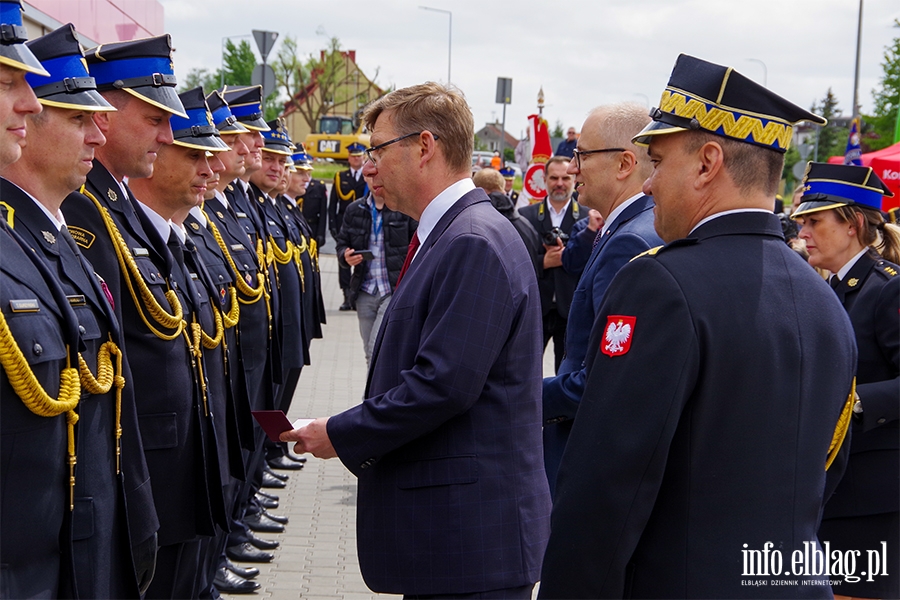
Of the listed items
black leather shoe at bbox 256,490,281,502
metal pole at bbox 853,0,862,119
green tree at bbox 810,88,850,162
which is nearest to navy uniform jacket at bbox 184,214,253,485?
black leather shoe at bbox 256,490,281,502

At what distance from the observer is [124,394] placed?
123 inches

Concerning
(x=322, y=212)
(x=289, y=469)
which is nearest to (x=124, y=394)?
(x=289, y=469)

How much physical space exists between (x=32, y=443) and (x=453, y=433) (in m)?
1.17

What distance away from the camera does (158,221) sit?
14.2ft

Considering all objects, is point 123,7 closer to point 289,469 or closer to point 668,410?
point 289,469

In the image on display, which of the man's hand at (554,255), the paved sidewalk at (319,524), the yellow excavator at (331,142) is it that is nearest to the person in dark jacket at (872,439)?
the paved sidewalk at (319,524)

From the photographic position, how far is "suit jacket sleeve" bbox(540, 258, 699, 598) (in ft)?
7.00

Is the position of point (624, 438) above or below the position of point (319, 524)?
above

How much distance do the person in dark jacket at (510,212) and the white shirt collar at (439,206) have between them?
16.1 feet

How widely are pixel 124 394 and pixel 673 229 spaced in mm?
1795

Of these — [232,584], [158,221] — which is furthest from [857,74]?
[158,221]

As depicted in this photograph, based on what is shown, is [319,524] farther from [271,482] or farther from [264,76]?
[264,76]

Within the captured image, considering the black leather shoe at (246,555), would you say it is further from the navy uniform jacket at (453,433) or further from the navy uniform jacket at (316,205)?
the navy uniform jacket at (316,205)

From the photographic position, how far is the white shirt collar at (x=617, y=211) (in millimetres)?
3904
